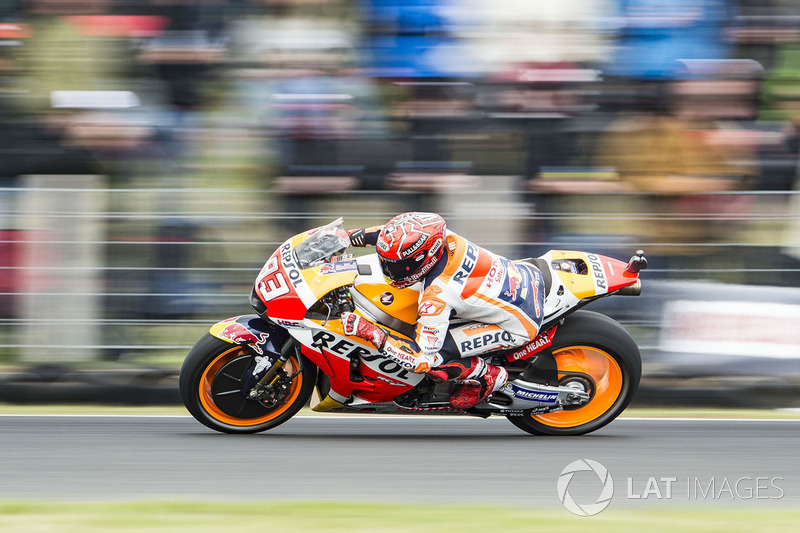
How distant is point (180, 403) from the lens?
699cm

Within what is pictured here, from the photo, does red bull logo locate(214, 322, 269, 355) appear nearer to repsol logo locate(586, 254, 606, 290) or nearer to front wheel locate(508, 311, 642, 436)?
front wheel locate(508, 311, 642, 436)

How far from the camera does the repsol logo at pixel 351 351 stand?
5379mm

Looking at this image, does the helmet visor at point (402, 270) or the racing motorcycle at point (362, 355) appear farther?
the racing motorcycle at point (362, 355)

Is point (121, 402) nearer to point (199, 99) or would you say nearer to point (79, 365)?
point (79, 365)

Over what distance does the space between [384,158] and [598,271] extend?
2322mm

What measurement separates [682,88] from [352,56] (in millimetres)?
2381

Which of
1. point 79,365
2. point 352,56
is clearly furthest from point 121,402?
point 352,56

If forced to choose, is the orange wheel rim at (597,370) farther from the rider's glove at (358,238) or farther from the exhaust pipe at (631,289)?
the rider's glove at (358,238)

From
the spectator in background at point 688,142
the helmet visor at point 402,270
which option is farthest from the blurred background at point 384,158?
the helmet visor at point 402,270

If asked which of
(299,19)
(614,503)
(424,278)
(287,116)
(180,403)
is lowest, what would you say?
(180,403)

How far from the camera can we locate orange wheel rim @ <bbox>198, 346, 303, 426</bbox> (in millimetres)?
5605

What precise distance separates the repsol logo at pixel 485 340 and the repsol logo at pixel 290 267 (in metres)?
0.91

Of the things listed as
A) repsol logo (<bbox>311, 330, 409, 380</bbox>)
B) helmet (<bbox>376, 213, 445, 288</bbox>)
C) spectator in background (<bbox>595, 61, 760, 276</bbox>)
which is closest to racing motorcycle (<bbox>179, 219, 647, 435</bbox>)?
repsol logo (<bbox>311, 330, 409, 380</bbox>)

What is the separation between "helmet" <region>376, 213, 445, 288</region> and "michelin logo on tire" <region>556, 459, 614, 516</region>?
47.0 inches
